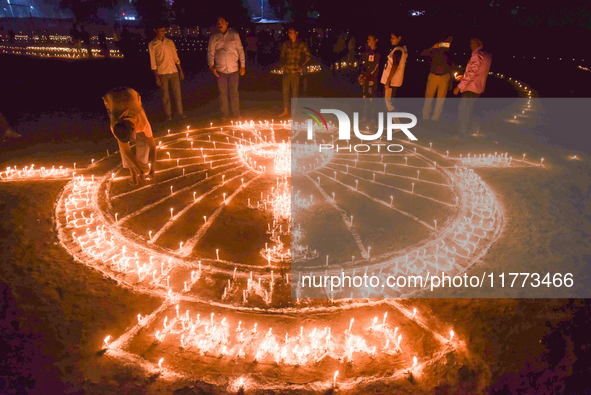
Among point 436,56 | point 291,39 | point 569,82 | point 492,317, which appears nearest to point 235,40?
point 291,39

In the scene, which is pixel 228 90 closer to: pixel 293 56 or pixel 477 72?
pixel 293 56

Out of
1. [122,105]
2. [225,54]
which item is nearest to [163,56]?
[225,54]

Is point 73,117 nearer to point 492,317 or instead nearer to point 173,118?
point 173,118

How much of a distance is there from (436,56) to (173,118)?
6.42 meters

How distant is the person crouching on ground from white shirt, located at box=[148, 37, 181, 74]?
3.39 meters

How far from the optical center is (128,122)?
5211 mm

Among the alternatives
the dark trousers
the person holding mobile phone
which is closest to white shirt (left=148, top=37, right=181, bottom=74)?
the person holding mobile phone

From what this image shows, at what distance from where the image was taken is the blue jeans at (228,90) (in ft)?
29.8

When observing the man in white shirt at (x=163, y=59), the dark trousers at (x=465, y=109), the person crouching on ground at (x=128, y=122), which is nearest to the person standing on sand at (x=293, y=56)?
the man in white shirt at (x=163, y=59)

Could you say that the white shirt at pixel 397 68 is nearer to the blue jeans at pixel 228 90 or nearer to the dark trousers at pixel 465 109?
the dark trousers at pixel 465 109

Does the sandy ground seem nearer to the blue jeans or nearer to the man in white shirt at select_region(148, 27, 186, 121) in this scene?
the man in white shirt at select_region(148, 27, 186, 121)

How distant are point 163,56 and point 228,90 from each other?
1778 mm

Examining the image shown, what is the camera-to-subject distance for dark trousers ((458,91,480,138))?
802cm

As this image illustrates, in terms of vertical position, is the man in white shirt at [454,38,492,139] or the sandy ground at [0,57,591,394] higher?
the man in white shirt at [454,38,492,139]
